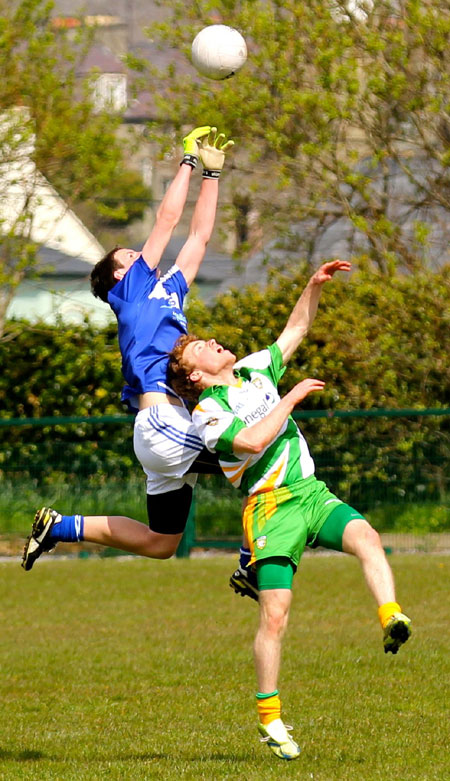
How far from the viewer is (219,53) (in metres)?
7.59

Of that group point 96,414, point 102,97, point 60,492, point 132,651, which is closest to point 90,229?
point 102,97

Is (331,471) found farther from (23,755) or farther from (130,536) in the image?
(23,755)

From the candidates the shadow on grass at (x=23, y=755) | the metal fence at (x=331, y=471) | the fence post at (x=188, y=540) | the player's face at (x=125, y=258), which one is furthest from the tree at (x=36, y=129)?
the shadow on grass at (x=23, y=755)

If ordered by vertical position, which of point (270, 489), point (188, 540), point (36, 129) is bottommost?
point (188, 540)

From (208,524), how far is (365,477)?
6.52 ft

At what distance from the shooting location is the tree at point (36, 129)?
57.7 ft

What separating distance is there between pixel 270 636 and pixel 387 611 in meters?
0.56

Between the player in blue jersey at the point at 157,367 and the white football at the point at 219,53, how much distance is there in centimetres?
111

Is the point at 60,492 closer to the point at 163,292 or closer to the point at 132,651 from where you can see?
the point at 132,651

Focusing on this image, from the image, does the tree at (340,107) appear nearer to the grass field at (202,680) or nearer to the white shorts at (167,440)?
the grass field at (202,680)

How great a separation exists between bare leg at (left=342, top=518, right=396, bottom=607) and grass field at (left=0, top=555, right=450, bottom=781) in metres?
0.77

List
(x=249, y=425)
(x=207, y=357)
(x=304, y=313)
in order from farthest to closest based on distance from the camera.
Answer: (x=304, y=313) < (x=207, y=357) < (x=249, y=425)

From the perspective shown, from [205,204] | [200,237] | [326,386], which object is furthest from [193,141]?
[326,386]

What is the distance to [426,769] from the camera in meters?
5.45
